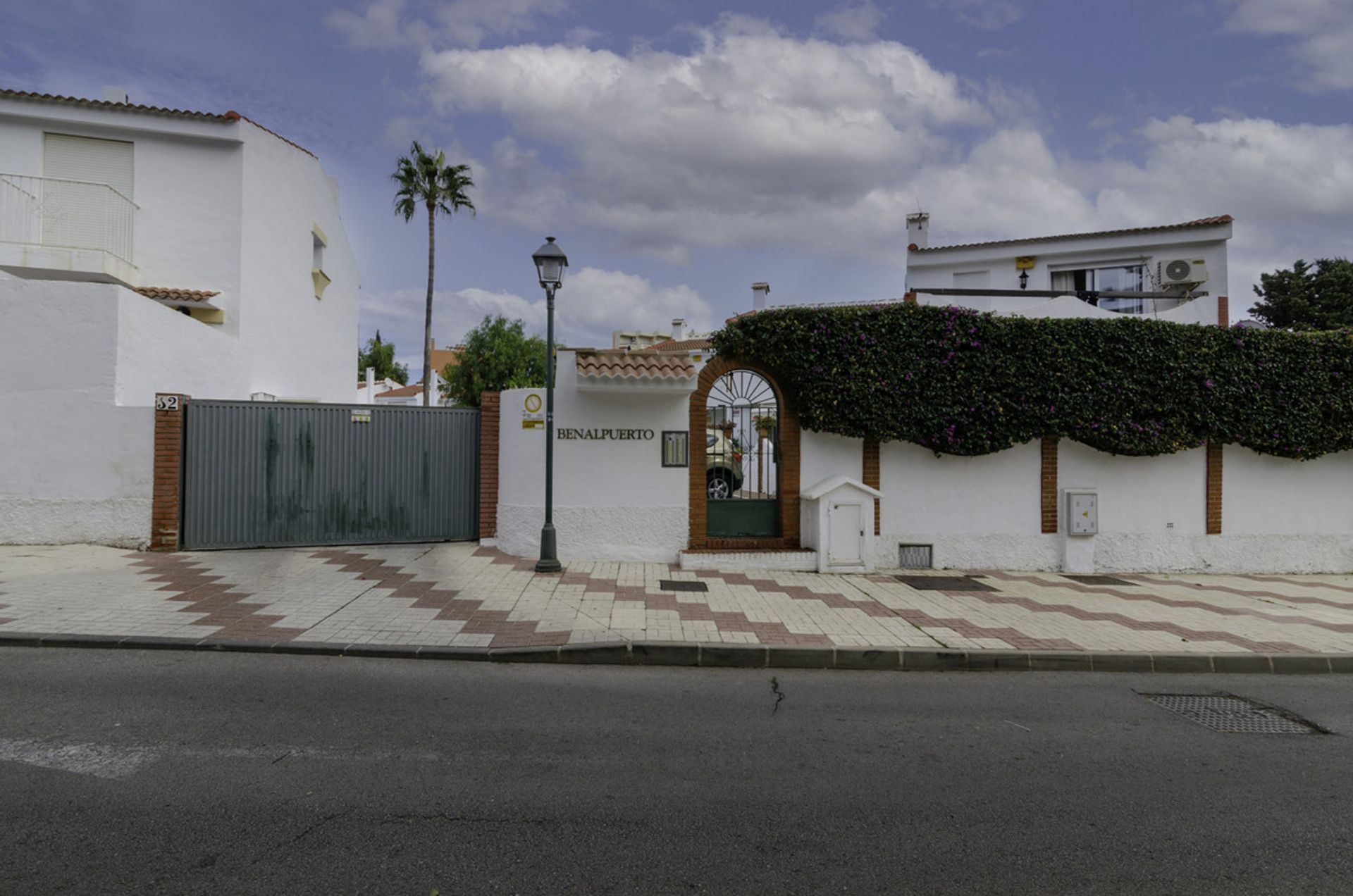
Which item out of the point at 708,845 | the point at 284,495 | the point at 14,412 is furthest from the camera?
the point at 284,495

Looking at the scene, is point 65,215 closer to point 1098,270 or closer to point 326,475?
point 326,475

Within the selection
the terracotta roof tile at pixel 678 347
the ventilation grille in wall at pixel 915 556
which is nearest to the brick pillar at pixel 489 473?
the terracotta roof tile at pixel 678 347

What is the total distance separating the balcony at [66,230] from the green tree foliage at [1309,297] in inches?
1549

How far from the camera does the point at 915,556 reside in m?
11.4

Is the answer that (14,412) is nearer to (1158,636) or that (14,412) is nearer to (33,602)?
(33,602)

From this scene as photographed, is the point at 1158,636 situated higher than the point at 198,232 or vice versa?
A: the point at 198,232

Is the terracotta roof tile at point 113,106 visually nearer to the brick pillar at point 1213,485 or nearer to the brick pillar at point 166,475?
the brick pillar at point 166,475

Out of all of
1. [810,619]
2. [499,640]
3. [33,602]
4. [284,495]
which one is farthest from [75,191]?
[810,619]

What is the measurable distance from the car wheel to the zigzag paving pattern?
152 cm

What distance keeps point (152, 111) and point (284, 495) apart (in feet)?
31.0

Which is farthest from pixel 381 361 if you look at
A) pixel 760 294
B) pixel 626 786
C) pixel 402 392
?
pixel 626 786

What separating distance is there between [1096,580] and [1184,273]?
37.5 feet

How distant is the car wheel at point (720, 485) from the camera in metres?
11.4

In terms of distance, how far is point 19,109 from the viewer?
1411 centimetres
